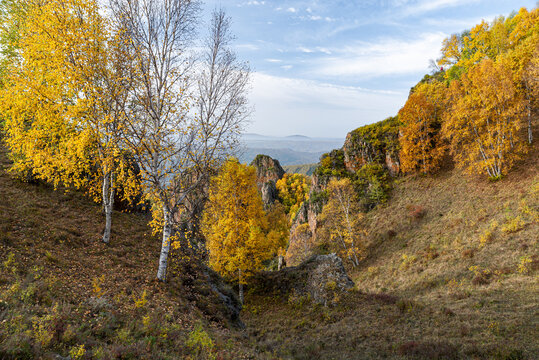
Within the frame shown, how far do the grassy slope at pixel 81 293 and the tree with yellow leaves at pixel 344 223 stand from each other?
80.4 ft

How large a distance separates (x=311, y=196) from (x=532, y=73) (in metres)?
31.9

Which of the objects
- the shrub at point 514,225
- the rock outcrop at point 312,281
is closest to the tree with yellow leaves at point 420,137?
the shrub at point 514,225

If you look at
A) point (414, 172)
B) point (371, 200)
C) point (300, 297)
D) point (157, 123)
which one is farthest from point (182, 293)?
point (414, 172)

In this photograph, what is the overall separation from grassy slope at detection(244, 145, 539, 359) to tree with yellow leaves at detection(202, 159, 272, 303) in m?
4.04

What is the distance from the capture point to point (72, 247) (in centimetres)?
1129

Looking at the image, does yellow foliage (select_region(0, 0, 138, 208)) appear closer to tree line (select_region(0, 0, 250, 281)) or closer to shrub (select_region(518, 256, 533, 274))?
tree line (select_region(0, 0, 250, 281))

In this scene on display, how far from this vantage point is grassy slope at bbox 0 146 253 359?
5887 millimetres

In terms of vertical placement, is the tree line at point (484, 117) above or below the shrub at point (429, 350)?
above

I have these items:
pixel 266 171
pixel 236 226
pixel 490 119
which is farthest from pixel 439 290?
pixel 266 171

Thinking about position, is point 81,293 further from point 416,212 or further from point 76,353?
point 416,212

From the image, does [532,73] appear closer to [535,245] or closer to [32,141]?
[535,245]

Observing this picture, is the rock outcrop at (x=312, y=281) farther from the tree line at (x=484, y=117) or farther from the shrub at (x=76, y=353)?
the tree line at (x=484, y=117)

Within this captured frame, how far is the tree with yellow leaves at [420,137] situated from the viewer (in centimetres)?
3494

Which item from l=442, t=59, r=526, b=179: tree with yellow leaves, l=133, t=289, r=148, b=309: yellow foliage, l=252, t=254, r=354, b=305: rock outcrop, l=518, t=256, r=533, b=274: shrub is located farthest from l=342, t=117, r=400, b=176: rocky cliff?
l=133, t=289, r=148, b=309: yellow foliage
